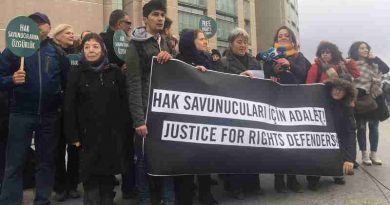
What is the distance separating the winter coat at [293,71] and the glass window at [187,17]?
33613mm

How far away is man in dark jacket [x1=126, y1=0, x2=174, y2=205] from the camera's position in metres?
3.85

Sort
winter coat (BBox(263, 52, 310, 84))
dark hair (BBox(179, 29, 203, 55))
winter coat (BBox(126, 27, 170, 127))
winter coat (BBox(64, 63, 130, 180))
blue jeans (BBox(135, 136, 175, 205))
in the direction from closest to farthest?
winter coat (BBox(64, 63, 130, 180)), winter coat (BBox(126, 27, 170, 127)), blue jeans (BBox(135, 136, 175, 205)), dark hair (BBox(179, 29, 203, 55)), winter coat (BBox(263, 52, 310, 84))

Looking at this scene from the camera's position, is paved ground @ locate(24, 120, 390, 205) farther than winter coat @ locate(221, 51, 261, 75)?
No

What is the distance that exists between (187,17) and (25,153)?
119 feet

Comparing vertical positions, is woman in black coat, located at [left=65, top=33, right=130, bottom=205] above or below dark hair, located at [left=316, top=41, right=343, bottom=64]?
below

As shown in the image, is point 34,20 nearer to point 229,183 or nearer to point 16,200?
point 16,200

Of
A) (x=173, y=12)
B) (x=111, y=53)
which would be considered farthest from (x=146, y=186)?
(x=173, y=12)

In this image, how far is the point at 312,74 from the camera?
553cm

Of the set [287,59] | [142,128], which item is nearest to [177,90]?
[142,128]

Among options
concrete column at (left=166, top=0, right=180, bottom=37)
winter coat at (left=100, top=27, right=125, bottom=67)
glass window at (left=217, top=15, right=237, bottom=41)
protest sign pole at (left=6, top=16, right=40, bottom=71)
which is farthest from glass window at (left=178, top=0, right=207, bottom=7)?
protest sign pole at (left=6, top=16, right=40, bottom=71)

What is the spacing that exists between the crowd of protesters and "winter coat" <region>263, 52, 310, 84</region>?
13 millimetres

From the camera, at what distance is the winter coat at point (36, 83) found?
407 centimetres

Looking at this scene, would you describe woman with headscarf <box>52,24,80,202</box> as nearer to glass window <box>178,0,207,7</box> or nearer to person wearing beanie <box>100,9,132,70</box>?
person wearing beanie <box>100,9,132,70</box>

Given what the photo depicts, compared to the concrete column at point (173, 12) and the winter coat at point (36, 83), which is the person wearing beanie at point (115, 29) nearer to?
the winter coat at point (36, 83)
